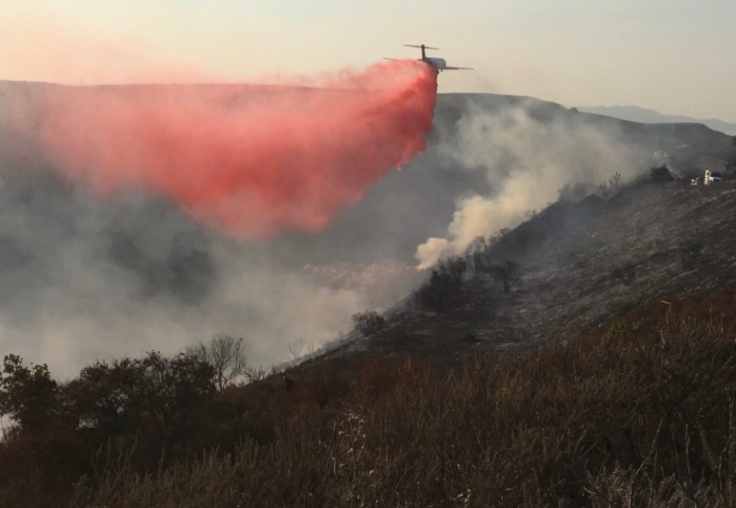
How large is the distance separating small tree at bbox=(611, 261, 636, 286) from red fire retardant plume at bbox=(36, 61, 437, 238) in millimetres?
22252

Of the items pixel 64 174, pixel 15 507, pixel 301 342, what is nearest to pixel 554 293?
pixel 301 342

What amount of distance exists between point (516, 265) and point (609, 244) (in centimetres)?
1185

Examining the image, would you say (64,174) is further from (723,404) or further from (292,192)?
(723,404)

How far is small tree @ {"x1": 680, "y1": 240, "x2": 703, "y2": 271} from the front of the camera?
59.0 metres

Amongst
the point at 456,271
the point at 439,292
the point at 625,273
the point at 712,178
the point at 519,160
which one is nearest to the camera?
the point at 625,273

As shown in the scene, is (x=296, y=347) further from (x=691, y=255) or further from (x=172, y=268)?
(x=691, y=255)

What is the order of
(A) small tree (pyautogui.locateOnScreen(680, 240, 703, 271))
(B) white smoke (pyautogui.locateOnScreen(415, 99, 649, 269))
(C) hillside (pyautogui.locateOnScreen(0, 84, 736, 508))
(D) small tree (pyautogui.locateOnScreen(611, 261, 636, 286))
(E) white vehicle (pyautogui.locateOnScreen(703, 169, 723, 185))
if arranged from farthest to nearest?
(B) white smoke (pyautogui.locateOnScreen(415, 99, 649, 269)), (E) white vehicle (pyautogui.locateOnScreen(703, 169, 723, 185)), (D) small tree (pyautogui.locateOnScreen(611, 261, 636, 286)), (A) small tree (pyautogui.locateOnScreen(680, 240, 703, 271)), (C) hillside (pyautogui.locateOnScreen(0, 84, 736, 508))

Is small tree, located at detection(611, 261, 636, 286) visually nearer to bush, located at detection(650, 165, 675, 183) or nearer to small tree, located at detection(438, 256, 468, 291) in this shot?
small tree, located at detection(438, 256, 468, 291)

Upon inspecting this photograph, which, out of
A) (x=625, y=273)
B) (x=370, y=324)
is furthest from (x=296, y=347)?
(x=625, y=273)

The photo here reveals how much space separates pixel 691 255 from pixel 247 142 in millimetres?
57860

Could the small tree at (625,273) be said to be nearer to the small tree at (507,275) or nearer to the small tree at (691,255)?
the small tree at (691,255)

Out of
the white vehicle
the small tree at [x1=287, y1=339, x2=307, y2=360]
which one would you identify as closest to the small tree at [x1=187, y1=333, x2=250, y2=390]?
the small tree at [x1=287, y1=339, x2=307, y2=360]

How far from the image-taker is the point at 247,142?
310ft

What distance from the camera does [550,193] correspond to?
438ft
